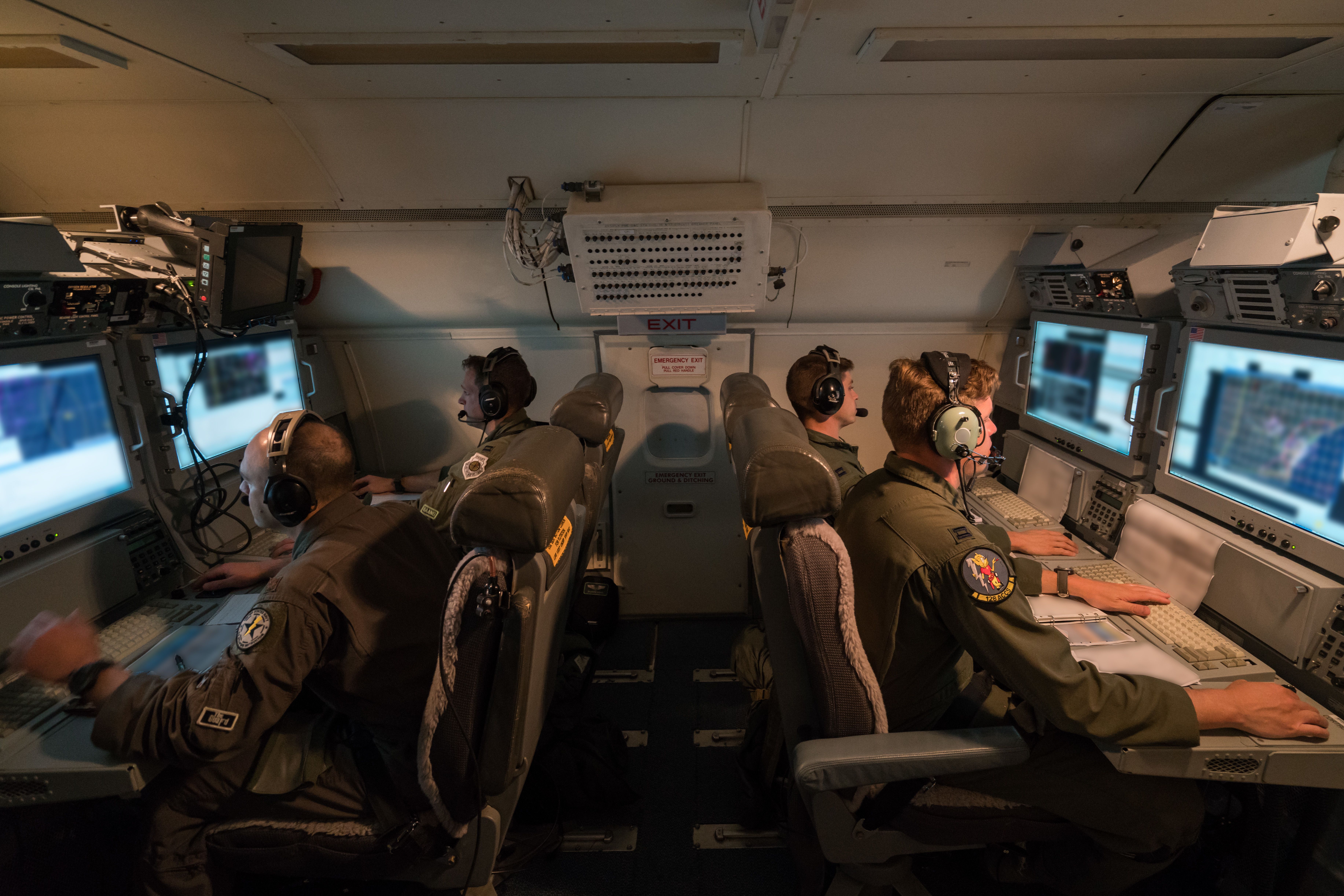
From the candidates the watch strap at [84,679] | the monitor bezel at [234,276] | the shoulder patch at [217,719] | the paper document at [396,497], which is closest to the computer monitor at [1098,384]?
the shoulder patch at [217,719]

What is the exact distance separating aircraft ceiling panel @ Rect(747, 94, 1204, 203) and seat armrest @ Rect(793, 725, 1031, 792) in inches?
93.4

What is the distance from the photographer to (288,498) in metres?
1.65

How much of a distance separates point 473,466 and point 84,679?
4.60 ft

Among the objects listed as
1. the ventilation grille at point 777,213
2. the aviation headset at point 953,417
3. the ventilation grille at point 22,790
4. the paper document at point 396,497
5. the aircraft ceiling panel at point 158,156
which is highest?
the aircraft ceiling panel at point 158,156

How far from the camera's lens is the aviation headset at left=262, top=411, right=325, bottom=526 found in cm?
165

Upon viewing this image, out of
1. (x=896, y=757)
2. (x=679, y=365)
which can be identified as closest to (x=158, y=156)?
(x=679, y=365)

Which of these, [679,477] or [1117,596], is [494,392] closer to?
[679,477]

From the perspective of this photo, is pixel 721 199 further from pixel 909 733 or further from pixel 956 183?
pixel 909 733

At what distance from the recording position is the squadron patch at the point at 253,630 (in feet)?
4.69

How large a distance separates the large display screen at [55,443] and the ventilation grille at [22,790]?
797 mm

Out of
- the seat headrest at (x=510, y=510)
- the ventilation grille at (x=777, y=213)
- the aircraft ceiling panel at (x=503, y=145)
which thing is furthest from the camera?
the ventilation grille at (x=777, y=213)

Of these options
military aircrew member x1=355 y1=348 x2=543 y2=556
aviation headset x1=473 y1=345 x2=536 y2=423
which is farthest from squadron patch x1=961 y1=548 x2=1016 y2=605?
aviation headset x1=473 y1=345 x2=536 y2=423

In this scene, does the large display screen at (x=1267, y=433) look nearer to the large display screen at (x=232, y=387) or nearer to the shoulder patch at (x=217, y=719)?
the shoulder patch at (x=217, y=719)

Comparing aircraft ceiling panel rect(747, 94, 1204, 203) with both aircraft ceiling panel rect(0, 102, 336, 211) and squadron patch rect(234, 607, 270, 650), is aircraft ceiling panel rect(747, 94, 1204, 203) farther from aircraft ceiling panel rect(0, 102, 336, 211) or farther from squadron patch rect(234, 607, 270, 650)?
squadron patch rect(234, 607, 270, 650)
